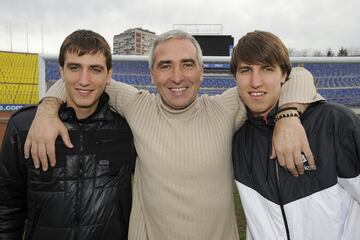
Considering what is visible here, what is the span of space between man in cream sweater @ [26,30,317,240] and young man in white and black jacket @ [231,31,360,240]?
14 centimetres

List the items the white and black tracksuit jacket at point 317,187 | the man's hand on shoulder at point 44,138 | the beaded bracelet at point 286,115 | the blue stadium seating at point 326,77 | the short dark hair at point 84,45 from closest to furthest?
the white and black tracksuit jacket at point 317,187
the beaded bracelet at point 286,115
the man's hand on shoulder at point 44,138
the short dark hair at point 84,45
the blue stadium seating at point 326,77

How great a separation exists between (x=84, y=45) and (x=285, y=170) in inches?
54.3

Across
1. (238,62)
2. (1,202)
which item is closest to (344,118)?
(238,62)

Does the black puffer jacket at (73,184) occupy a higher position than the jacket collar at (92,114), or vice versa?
the jacket collar at (92,114)

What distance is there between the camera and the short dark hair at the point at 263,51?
2008mm

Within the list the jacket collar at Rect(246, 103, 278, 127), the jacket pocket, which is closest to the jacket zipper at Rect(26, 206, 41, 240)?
the jacket pocket

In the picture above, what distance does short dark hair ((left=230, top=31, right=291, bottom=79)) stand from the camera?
79.0 inches

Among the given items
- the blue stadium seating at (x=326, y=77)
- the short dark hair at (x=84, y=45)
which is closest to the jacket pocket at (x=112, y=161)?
the short dark hair at (x=84, y=45)

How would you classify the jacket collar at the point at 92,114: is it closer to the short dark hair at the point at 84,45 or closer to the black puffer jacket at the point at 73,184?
the black puffer jacket at the point at 73,184

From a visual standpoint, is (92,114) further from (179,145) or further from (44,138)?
(179,145)

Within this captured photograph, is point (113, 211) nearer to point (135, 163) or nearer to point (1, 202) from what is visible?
point (135, 163)

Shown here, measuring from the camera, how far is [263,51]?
201 cm

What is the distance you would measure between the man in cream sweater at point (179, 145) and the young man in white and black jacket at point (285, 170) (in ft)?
0.47

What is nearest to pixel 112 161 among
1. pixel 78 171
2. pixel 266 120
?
pixel 78 171
